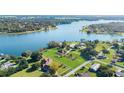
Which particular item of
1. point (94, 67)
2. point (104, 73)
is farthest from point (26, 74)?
point (104, 73)

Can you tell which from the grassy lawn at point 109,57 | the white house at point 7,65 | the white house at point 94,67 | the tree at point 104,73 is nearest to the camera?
the tree at point 104,73

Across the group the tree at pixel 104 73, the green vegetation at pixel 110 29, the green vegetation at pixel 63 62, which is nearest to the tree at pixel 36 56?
the green vegetation at pixel 63 62

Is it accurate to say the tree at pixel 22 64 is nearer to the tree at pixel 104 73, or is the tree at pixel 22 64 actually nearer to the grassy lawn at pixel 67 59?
the grassy lawn at pixel 67 59

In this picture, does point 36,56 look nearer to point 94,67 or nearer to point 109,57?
point 94,67

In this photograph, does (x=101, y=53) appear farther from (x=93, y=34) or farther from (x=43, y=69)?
(x=93, y=34)

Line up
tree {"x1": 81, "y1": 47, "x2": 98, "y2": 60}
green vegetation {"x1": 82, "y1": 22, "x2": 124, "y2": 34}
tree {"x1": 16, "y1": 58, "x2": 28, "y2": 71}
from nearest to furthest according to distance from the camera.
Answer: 1. tree {"x1": 16, "y1": 58, "x2": 28, "y2": 71}
2. tree {"x1": 81, "y1": 47, "x2": 98, "y2": 60}
3. green vegetation {"x1": 82, "y1": 22, "x2": 124, "y2": 34}

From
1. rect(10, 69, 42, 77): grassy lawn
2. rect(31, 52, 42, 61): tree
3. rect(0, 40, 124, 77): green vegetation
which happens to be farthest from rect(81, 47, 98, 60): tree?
rect(10, 69, 42, 77): grassy lawn

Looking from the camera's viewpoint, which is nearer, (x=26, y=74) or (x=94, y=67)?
(x=26, y=74)

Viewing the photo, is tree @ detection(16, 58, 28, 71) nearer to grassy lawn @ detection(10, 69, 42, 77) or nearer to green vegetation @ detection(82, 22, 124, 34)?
A: grassy lawn @ detection(10, 69, 42, 77)

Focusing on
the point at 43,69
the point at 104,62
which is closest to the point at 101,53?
the point at 104,62

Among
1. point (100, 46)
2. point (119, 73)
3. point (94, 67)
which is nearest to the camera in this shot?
point (119, 73)
